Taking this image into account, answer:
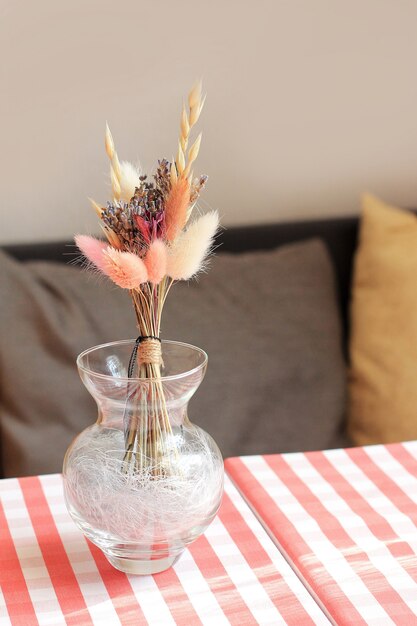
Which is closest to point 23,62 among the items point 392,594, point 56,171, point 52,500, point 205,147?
point 56,171

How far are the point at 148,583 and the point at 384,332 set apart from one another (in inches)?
41.4

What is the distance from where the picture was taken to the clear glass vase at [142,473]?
0.92 m

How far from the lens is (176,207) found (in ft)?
2.96

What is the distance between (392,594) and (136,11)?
4.37 ft

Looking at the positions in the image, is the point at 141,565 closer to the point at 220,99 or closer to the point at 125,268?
the point at 125,268

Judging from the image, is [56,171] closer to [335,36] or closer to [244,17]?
[244,17]

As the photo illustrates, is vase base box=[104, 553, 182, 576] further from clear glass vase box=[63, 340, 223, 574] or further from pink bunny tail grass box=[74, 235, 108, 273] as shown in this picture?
pink bunny tail grass box=[74, 235, 108, 273]

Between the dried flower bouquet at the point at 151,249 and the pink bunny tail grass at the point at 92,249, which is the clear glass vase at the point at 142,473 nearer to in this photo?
the dried flower bouquet at the point at 151,249

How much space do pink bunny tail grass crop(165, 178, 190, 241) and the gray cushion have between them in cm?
84

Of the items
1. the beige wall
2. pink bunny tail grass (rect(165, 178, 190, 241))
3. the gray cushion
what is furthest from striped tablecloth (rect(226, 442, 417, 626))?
the beige wall

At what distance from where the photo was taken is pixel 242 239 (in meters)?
2.00

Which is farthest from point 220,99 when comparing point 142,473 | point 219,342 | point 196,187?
point 142,473

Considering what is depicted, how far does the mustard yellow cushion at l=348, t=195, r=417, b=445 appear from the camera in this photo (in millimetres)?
1880

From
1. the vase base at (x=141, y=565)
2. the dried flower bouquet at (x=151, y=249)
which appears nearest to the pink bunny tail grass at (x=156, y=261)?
the dried flower bouquet at (x=151, y=249)
